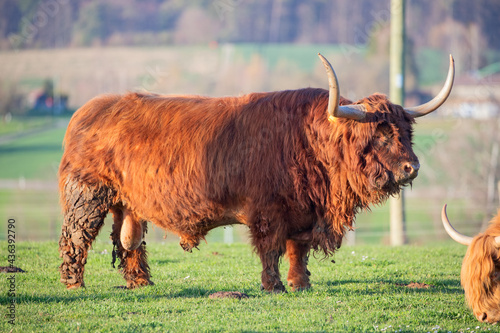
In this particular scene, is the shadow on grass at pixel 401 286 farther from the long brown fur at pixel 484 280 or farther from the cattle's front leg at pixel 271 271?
the long brown fur at pixel 484 280

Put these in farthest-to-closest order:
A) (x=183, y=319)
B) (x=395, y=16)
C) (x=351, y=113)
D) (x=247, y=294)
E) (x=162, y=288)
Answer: (x=395, y=16)
(x=162, y=288)
(x=247, y=294)
(x=351, y=113)
(x=183, y=319)

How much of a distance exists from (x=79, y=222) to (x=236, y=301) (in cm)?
201

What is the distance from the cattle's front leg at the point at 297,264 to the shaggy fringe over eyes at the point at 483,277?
65.2 inches

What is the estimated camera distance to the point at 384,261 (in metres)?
8.40

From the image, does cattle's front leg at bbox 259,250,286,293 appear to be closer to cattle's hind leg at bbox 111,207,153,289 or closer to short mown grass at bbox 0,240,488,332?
short mown grass at bbox 0,240,488,332

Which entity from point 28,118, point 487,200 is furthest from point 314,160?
point 28,118

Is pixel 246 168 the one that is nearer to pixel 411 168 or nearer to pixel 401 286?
pixel 411 168

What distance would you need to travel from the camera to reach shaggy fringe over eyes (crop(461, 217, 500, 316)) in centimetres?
522

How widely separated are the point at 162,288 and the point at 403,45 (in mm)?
8270

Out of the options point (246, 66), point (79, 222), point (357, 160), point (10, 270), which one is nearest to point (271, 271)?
point (357, 160)

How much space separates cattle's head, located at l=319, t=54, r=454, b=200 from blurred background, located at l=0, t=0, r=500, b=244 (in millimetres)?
18532

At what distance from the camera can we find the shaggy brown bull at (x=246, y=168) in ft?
19.3

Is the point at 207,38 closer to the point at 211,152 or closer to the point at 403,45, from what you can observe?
the point at 403,45

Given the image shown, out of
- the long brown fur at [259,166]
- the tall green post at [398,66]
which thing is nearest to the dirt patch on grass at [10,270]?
the long brown fur at [259,166]
